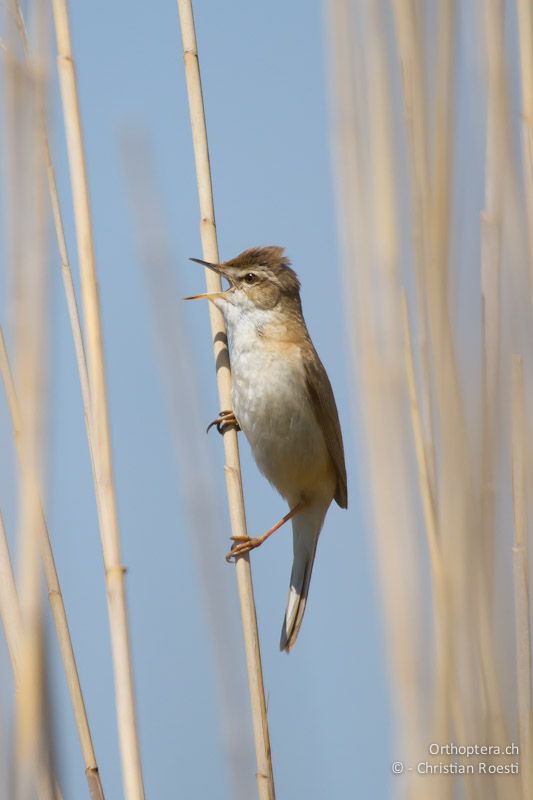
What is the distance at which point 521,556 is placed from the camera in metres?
1.73

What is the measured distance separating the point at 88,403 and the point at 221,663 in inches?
25.1

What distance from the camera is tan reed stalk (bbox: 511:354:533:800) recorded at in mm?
1697

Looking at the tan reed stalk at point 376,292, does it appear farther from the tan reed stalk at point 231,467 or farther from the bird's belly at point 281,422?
the bird's belly at point 281,422

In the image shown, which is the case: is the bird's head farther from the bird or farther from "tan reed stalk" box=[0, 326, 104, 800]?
"tan reed stalk" box=[0, 326, 104, 800]

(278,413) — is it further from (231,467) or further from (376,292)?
(376,292)

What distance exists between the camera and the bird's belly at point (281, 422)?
3.21 metres

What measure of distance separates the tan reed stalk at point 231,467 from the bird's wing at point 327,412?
67cm

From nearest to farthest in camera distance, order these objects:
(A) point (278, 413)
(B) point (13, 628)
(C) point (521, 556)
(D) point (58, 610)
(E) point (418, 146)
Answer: (E) point (418, 146), (C) point (521, 556), (B) point (13, 628), (D) point (58, 610), (A) point (278, 413)

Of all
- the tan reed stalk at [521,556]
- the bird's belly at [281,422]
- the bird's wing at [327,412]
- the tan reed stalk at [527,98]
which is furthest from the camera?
the bird's wing at [327,412]

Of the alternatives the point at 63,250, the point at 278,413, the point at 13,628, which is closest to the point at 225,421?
the point at 278,413

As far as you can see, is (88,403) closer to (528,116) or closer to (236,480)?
(236,480)

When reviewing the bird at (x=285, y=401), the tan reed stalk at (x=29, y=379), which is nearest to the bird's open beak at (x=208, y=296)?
the bird at (x=285, y=401)

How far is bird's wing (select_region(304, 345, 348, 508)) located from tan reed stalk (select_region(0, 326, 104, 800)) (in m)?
1.58

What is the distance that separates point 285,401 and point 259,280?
1.47 ft
